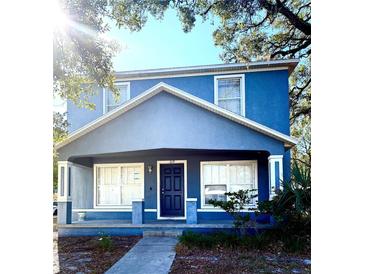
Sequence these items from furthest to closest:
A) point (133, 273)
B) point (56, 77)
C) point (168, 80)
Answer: point (168, 80) → point (56, 77) → point (133, 273)

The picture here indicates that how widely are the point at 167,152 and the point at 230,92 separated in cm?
351

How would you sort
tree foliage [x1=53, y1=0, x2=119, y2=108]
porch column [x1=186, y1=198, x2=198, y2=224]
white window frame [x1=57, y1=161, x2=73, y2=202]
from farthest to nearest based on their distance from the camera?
white window frame [x1=57, y1=161, x2=73, y2=202]
porch column [x1=186, y1=198, x2=198, y2=224]
tree foliage [x1=53, y1=0, x2=119, y2=108]

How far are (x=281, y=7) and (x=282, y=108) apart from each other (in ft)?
12.0

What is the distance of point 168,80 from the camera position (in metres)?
12.1

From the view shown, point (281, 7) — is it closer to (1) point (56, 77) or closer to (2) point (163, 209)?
(1) point (56, 77)

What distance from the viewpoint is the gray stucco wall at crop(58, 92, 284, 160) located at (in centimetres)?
905

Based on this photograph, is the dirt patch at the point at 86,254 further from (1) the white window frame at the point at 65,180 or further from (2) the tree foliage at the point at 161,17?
(2) the tree foliage at the point at 161,17

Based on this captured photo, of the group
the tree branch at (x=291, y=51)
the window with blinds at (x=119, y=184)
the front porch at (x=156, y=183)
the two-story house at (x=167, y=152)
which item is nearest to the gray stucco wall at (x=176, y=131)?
the two-story house at (x=167, y=152)

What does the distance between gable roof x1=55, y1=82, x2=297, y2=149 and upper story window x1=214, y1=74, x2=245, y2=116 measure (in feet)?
8.75

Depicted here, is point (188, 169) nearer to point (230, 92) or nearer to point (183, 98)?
point (183, 98)

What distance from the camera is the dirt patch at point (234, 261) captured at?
6.08 metres

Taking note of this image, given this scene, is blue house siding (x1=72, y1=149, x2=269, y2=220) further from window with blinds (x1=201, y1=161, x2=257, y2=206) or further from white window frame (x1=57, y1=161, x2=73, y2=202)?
white window frame (x1=57, y1=161, x2=73, y2=202)

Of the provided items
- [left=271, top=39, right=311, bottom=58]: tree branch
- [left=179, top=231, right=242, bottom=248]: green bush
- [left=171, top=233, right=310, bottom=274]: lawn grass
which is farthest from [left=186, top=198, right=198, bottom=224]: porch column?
[left=271, top=39, right=311, bottom=58]: tree branch
